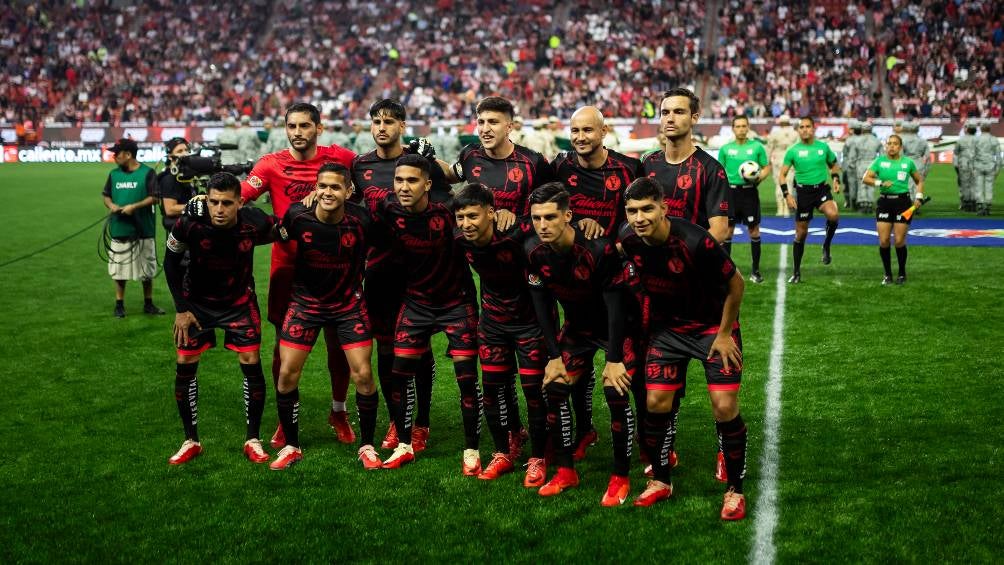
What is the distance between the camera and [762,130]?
35656mm

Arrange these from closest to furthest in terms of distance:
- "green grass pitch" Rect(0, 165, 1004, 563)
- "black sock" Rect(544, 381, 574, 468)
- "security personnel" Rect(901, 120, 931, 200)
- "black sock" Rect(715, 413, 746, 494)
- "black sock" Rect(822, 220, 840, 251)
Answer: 1. "green grass pitch" Rect(0, 165, 1004, 563)
2. "black sock" Rect(715, 413, 746, 494)
3. "black sock" Rect(544, 381, 574, 468)
4. "black sock" Rect(822, 220, 840, 251)
5. "security personnel" Rect(901, 120, 931, 200)

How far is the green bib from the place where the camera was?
12.7 metres

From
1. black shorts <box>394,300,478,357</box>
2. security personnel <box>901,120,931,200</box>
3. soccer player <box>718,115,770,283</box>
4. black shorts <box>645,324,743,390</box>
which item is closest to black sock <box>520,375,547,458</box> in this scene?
black shorts <box>394,300,478,357</box>

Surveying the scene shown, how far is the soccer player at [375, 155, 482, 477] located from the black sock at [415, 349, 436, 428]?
0.23 meters

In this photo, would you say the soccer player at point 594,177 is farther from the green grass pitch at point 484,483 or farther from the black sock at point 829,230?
the black sock at point 829,230

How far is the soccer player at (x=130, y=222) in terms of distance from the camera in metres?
12.7

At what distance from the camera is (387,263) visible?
7.40m

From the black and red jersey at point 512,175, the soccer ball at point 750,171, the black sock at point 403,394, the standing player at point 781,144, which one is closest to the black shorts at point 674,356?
the black and red jersey at point 512,175

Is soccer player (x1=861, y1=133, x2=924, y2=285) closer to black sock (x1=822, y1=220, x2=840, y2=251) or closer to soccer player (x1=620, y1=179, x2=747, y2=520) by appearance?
black sock (x1=822, y1=220, x2=840, y2=251)

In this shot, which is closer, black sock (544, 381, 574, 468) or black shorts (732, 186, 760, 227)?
black sock (544, 381, 574, 468)

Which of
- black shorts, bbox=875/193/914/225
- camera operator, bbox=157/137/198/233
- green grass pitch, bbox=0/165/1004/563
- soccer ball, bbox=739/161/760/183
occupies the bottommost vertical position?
green grass pitch, bbox=0/165/1004/563

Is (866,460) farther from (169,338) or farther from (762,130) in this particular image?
(762,130)

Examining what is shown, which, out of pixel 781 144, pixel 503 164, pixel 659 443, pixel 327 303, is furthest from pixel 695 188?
pixel 781 144

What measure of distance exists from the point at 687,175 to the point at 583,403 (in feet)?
5.62
